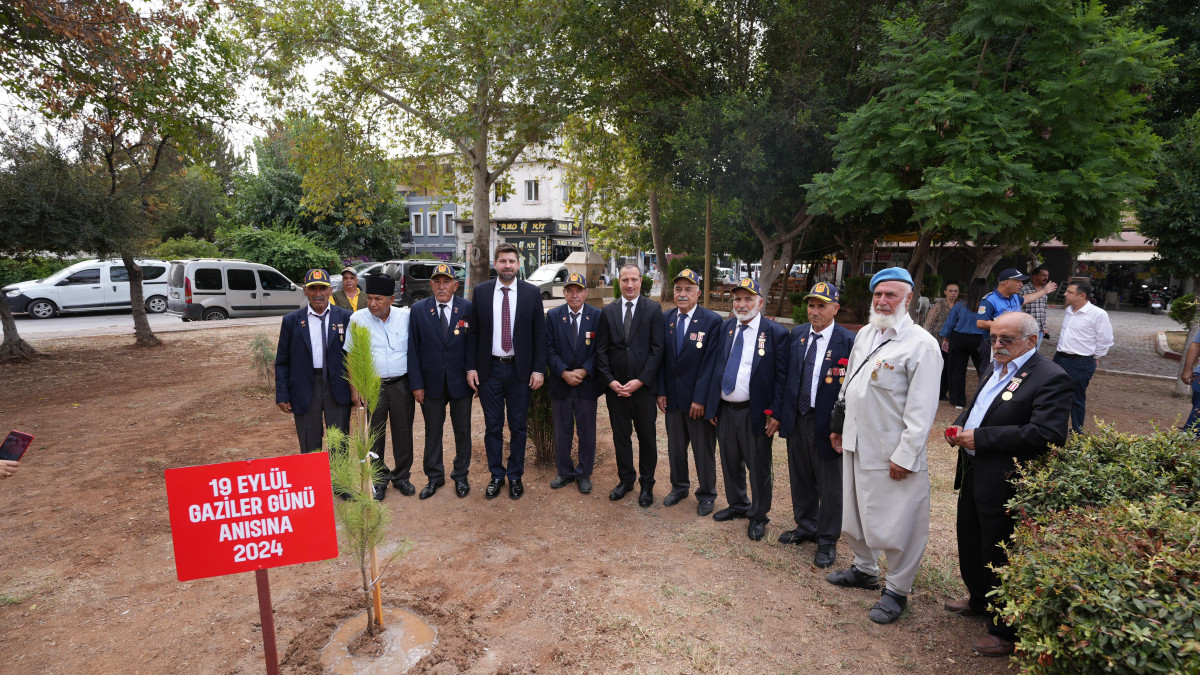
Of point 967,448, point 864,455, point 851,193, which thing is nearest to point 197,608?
point 864,455

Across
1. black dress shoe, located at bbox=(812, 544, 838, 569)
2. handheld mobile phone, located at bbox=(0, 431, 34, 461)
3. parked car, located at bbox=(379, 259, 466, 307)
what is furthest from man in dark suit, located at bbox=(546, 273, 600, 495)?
parked car, located at bbox=(379, 259, 466, 307)

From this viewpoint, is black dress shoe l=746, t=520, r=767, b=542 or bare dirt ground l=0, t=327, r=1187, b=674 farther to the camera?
black dress shoe l=746, t=520, r=767, b=542

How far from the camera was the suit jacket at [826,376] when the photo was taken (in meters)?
4.18

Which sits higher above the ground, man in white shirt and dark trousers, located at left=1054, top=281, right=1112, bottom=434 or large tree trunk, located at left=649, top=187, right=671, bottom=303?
large tree trunk, located at left=649, top=187, right=671, bottom=303

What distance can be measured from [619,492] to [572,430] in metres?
0.70

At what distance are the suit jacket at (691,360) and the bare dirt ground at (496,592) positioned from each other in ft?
3.30

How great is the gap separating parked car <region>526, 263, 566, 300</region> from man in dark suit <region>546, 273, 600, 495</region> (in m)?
20.1

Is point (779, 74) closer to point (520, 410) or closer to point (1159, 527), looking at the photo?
point (520, 410)

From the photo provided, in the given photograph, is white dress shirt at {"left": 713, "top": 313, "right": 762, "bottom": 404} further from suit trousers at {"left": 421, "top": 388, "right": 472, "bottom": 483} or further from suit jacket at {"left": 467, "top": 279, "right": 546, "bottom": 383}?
suit trousers at {"left": 421, "top": 388, "right": 472, "bottom": 483}

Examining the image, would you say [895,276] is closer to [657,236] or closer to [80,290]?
[657,236]

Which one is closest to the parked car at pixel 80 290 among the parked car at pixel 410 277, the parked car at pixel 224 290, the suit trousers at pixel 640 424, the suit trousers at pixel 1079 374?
the parked car at pixel 224 290

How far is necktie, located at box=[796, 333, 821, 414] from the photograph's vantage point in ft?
14.1

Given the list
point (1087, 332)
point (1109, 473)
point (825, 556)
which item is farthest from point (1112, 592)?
point (1087, 332)

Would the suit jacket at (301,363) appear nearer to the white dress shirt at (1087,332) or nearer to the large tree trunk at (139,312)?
the white dress shirt at (1087,332)
